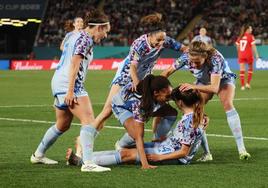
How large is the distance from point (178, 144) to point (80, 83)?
1410 millimetres

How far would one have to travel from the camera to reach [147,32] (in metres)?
12.1

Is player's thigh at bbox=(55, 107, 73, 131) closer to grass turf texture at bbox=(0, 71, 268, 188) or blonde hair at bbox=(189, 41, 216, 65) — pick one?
grass turf texture at bbox=(0, 71, 268, 188)

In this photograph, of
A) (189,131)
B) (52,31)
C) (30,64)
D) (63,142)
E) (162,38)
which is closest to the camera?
(189,131)

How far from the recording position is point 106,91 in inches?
1120

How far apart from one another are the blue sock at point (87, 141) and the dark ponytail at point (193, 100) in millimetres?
1096

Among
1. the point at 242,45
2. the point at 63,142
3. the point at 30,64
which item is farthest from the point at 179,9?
the point at 63,142

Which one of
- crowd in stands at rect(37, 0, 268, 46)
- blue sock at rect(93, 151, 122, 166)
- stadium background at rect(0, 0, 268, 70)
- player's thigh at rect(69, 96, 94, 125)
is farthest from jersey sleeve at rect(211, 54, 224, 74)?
crowd in stands at rect(37, 0, 268, 46)

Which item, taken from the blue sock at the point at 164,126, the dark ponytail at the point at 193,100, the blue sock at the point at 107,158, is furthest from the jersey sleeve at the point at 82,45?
the blue sock at the point at 164,126

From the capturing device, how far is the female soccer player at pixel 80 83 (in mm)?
10492

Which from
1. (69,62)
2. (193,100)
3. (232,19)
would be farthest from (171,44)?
(232,19)

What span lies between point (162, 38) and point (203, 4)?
46.7 metres

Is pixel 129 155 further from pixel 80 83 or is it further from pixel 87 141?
pixel 80 83

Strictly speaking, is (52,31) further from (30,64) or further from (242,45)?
(242,45)

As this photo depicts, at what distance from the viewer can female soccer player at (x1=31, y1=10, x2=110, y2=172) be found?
10.5 meters
